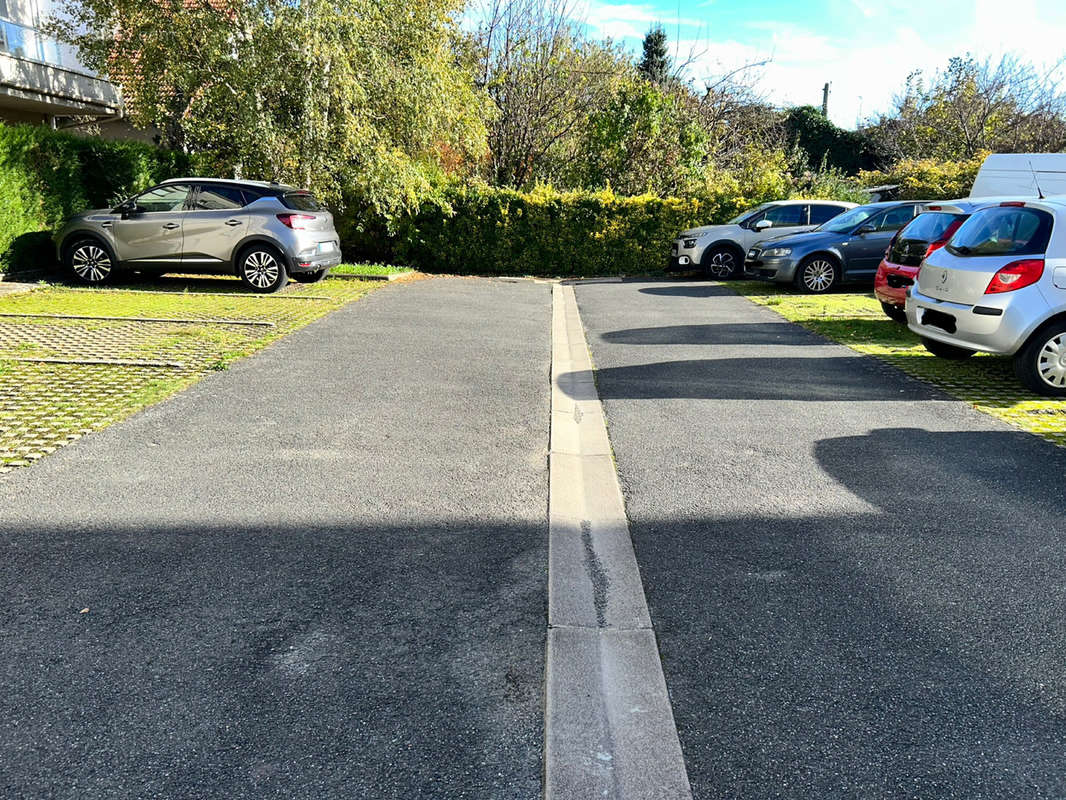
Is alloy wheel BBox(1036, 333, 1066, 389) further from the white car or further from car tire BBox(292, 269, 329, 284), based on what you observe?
car tire BBox(292, 269, 329, 284)

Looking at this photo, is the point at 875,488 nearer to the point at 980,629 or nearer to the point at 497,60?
the point at 980,629

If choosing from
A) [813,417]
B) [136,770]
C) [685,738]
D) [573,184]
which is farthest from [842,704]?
[573,184]

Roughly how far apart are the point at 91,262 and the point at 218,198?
2.37 metres

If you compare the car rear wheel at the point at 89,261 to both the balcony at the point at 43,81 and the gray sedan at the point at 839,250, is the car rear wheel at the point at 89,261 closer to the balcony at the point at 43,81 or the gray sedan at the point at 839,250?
the balcony at the point at 43,81

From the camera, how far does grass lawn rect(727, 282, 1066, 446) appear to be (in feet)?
23.1

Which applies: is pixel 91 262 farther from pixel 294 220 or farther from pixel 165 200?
pixel 294 220

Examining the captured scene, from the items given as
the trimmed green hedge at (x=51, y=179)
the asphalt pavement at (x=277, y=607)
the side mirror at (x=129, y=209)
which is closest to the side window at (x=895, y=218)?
the asphalt pavement at (x=277, y=607)

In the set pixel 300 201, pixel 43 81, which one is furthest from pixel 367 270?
pixel 43 81

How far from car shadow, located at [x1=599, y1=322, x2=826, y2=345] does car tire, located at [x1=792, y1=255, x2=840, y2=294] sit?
4206 millimetres

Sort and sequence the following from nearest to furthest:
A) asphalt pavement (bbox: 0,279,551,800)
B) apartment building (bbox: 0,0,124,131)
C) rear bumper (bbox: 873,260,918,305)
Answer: asphalt pavement (bbox: 0,279,551,800) < rear bumper (bbox: 873,260,918,305) < apartment building (bbox: 0,0,124,131)

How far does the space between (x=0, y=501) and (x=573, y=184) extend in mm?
22957

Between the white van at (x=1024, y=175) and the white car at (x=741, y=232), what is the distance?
3.49m

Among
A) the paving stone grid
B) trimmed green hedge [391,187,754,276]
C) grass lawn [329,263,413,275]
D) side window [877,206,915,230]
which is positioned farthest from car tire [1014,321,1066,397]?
trimmed green hedge [391,187,754,276]

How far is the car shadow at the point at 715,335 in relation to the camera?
10.3 metres
